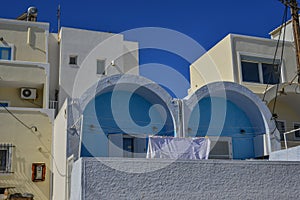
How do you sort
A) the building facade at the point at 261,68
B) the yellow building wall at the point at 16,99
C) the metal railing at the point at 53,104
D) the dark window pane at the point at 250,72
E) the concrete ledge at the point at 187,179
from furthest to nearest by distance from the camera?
1. the metal railing at the point at 53,104
2. the dark window pane at the point at 250,72
3. the building facade at the point at 261,68
4. the yellow building wall at the point at 16,99
5. the concrete ledge at the point at 187,179

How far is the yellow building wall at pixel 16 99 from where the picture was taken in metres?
19.4

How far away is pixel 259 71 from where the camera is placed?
2217 cm

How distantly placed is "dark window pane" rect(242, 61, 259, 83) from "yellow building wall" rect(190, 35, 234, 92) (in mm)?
855

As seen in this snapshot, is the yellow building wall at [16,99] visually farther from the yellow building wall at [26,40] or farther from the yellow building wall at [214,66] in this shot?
the yellow building wall at [214,66]

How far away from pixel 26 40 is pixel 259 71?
12.7 m

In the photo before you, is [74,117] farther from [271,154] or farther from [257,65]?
[257,65]

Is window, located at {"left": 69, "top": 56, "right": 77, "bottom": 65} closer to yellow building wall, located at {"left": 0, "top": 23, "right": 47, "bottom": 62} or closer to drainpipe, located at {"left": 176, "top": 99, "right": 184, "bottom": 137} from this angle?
yellow building wall, located at {"left": 0, "top": 23, "right": 47, "bottom": 62}

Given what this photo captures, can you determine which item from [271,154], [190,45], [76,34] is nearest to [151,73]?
[190,45]

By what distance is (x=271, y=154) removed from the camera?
15.4 meters

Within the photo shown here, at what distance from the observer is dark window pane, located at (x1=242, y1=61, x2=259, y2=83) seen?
2183 centimetres

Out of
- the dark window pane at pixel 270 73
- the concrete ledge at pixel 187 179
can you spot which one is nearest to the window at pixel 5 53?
the concrete ledge at pixel 187 179

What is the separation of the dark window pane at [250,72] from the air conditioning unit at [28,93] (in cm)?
1088

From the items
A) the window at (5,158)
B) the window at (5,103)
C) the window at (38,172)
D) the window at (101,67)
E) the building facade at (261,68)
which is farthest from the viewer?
the window at (101,67)

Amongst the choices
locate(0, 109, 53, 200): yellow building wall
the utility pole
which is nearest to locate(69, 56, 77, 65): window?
locate(0, 109, 53, 200): yellow building wall
